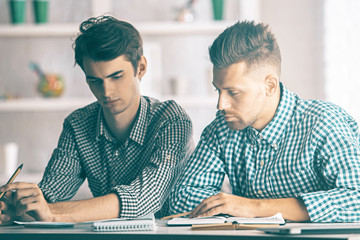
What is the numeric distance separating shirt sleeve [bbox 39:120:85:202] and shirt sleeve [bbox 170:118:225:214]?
0.43 meters

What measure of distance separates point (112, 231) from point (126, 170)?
683 millimetres

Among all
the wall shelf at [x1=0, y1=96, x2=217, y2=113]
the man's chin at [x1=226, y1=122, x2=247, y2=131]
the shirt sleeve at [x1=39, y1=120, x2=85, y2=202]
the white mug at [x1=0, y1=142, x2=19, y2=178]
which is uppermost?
the man's chin at [x1=226, y1=122, x2=247, y2=131]

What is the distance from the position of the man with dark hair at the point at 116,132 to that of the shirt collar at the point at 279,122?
32 cm

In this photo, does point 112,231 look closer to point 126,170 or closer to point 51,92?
point 126,170

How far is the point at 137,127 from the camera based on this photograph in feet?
6.16

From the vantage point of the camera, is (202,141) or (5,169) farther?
(5,169)

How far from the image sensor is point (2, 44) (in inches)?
136

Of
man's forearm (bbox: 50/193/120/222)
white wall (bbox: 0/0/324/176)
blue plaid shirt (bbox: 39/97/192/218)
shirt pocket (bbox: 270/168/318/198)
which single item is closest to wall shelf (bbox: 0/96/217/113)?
white wall (bbox: 0/0/324/176)

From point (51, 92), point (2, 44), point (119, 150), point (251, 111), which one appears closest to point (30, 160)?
point (51, 92)

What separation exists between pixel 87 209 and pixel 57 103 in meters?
1.91

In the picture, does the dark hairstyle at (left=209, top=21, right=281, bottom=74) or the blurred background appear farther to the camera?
the blurred background

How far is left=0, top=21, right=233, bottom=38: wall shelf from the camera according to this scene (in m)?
3.24

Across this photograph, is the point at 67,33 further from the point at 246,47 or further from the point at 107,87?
the point at 246,47

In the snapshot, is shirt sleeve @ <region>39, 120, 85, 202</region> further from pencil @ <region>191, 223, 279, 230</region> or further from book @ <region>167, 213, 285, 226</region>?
pencil @ <region>191, 223, 279, 230</region>
